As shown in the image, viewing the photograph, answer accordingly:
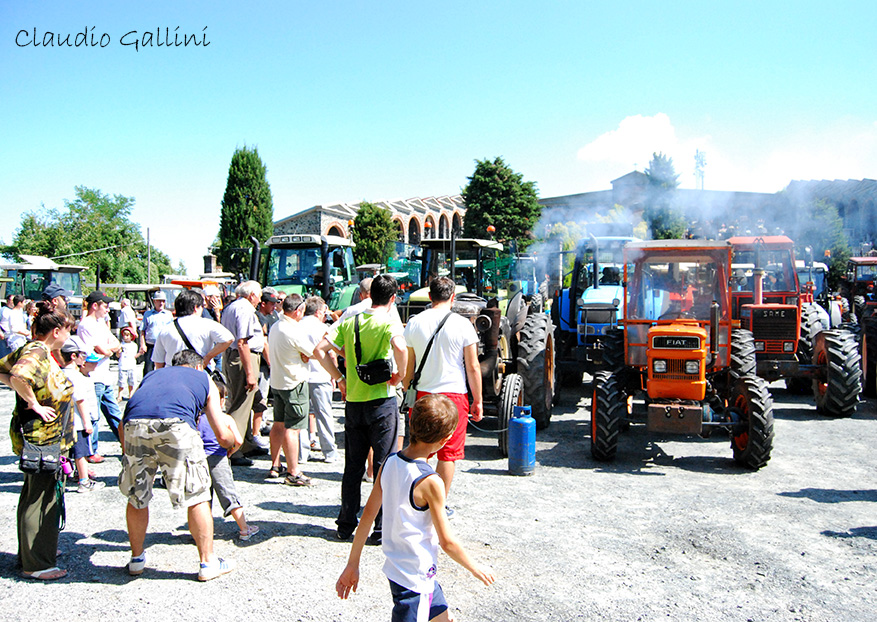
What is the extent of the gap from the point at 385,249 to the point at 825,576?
40.4 metres

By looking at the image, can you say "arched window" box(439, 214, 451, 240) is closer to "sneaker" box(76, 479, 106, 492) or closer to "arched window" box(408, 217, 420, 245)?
"arched window" box(408, 217, 420, 245)

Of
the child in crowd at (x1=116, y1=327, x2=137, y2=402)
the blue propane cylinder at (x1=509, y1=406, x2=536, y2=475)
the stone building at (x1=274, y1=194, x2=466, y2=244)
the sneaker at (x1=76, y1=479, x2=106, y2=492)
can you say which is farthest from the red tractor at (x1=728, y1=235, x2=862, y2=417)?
the stone building at (x1=274, y1=194, x2=466, y2=244)

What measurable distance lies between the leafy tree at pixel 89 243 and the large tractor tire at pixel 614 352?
4357cm

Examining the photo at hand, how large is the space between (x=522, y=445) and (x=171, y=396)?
11.1 ft

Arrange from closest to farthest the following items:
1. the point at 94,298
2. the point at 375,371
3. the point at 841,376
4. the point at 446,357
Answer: the point at 375,371 < the point at 446,357 < the point at 94,298 < the point at 841,376

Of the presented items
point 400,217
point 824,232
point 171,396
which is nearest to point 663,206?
point 824,232

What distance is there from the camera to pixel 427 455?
249cm

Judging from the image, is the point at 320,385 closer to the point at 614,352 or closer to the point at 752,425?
the point at 614,352

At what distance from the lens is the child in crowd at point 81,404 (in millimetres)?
5418

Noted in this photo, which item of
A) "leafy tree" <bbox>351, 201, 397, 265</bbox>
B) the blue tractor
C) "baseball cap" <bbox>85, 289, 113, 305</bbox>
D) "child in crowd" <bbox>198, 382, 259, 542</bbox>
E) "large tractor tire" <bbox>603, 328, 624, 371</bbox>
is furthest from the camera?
"leafy tree" <bbox>351, 201, 397, 265</bbox>

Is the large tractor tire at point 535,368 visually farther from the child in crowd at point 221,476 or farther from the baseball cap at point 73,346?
the baseball cap at point 73,346

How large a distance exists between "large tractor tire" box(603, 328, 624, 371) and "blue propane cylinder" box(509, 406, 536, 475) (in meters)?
1.64

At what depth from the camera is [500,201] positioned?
151 feet

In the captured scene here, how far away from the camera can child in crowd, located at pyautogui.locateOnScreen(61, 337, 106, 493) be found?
17.8ft
